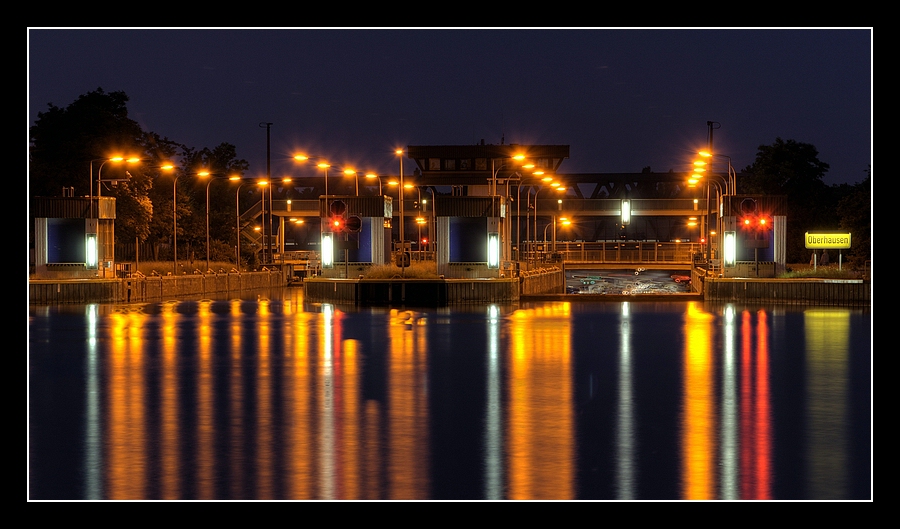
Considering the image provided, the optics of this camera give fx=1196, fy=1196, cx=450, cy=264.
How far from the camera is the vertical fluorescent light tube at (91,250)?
51781mm

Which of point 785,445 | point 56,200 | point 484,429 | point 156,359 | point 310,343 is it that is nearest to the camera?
point 785,445

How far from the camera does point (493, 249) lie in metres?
53.9

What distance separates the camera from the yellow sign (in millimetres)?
58500

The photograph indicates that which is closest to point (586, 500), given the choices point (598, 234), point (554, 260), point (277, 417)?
point (277, 417)

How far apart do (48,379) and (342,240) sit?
34.3m

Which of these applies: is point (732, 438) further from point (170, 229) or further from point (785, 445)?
point (170, 229)

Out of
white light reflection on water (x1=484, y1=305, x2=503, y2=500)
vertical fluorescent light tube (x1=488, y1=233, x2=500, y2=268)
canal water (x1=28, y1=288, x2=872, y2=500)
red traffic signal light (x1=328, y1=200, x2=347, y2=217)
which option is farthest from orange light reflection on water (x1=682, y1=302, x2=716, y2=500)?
red traffic signal light (x1=328, y1=200, x2=347, y2=217)

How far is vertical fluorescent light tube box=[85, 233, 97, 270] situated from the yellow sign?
3357 centimetres

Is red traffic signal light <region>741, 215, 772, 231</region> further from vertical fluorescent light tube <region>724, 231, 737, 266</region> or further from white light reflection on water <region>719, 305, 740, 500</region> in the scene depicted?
white light reflection on water <region>719, 305, 740, 500</region>

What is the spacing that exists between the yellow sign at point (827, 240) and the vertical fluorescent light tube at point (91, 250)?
110 ft

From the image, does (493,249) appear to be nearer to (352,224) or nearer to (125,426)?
(352,224)

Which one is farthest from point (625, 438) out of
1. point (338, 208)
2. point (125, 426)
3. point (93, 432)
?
point (338, 208)

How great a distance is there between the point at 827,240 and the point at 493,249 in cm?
1724
